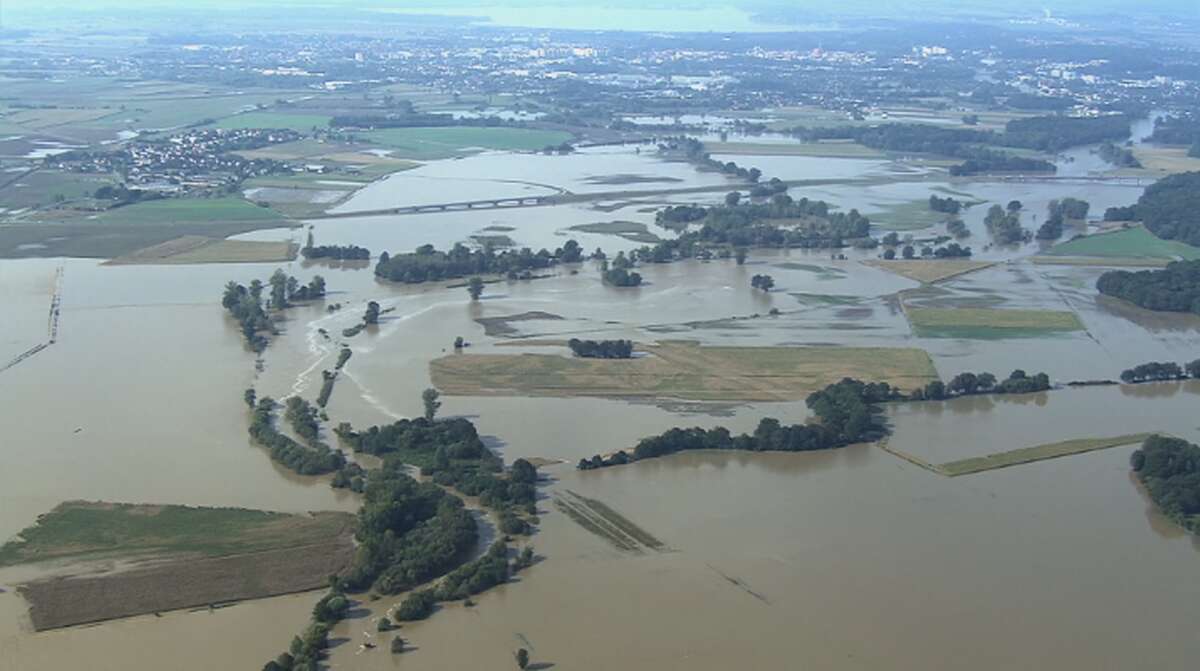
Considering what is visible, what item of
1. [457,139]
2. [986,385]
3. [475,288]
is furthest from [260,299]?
[457,139]

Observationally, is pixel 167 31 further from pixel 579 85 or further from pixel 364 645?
pixel 364 645

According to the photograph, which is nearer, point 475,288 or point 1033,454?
point 1033,454

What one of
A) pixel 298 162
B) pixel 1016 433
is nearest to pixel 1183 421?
pixel 1016 433

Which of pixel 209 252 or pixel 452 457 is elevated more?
pixel 452 457

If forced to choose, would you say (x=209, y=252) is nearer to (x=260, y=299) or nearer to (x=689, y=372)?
(x=260, y=299)

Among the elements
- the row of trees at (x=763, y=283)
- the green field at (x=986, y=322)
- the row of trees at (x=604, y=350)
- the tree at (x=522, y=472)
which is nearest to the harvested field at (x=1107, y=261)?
the green field at (x=986, y=322)
